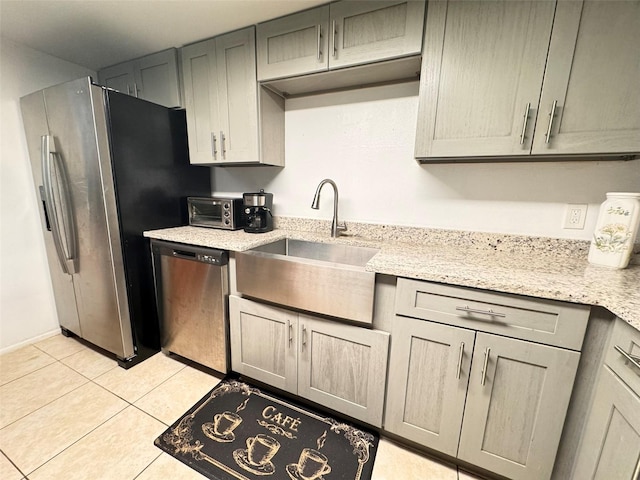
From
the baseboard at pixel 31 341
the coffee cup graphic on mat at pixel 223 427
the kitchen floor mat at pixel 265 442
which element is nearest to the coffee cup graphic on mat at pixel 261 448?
the kitchen floor mat at pixel 265 442

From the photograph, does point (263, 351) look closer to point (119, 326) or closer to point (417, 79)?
point (119, 326)

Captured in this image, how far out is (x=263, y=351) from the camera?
4.97 ft

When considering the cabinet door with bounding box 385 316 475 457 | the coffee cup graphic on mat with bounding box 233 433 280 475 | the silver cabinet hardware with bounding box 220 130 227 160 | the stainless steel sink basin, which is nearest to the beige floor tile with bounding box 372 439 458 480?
the cabinet door with bounding box 385 316 475 457

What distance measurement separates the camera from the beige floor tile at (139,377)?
5.26ft

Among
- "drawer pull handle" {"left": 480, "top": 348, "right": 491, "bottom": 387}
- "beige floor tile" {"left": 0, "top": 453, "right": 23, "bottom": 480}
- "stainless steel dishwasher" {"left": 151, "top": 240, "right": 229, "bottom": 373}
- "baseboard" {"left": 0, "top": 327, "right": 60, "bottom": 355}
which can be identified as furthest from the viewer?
"baseboard" {"left": 0, "top": 327, "right": 60, "bottom": 355}

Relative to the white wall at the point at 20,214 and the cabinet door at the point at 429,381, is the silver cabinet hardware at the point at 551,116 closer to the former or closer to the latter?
the cabinet door at the point at 429,381

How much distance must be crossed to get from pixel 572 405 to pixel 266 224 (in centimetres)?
173

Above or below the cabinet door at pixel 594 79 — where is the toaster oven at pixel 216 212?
below

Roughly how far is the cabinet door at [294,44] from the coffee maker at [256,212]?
2.37 feet

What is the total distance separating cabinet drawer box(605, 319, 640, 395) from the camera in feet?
2.37

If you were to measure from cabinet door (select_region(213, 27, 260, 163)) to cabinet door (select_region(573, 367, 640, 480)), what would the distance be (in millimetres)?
1886

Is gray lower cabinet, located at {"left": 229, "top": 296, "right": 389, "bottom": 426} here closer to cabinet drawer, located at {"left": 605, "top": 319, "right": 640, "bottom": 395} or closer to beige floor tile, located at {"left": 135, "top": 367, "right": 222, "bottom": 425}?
beige floor tile, located at {"left": 135, "top": 367, "right": 222, "bottom": 425}

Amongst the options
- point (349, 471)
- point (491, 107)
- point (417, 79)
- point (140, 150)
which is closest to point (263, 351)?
point (349, 471)

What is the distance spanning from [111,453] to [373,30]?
2.38 metres
